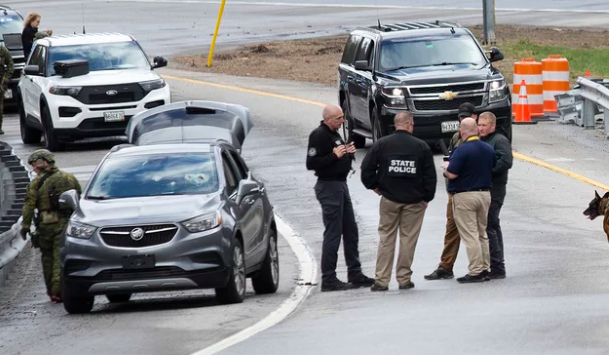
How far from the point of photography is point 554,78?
2967 centimetres

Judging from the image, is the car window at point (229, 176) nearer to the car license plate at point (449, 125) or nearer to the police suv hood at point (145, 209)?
the police suv hood at point (145, 209)

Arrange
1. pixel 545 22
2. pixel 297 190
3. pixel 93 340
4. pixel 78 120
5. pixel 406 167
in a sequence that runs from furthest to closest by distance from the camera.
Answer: pixel 545 22, pixel 78 120, pixel 297 190, pixel 406 167, pixel 93 340

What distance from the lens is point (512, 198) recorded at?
21031mm

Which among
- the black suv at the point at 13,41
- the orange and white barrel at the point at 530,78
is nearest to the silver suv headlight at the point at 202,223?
the orange and white barrel at the point at 530,78

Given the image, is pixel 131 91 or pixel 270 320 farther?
pixel 131 91

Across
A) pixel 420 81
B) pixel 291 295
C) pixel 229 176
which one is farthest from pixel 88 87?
pixel 291 295

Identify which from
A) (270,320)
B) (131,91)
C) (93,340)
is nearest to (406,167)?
(270,320)

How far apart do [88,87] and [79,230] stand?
12459 millimetres

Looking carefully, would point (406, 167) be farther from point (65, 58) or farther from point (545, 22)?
point (545, 22)

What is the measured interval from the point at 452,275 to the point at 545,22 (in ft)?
110

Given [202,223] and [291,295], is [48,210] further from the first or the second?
[291,295]

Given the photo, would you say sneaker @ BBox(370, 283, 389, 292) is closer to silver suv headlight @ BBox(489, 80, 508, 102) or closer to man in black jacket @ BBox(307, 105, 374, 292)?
man in black jacket @ BBox(307, 105, 374, 292)

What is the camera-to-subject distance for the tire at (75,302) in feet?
49.3

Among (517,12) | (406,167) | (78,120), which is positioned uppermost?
(406,167)
